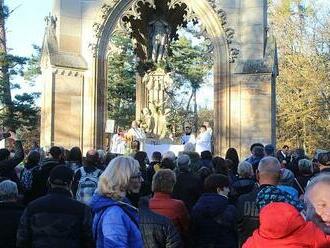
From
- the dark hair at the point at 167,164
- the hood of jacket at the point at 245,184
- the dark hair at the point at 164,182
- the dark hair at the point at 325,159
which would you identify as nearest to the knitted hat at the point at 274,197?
the dark hair at the point at 164,182

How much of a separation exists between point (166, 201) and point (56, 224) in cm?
135

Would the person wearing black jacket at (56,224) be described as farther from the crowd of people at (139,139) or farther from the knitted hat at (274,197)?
the crowd of people at (139,139)

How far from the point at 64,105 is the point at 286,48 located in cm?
2286

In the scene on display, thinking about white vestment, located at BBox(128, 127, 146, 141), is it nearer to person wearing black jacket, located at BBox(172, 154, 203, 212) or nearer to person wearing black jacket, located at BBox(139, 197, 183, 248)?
person wearing black jacket, located at BBox(172, 154, 203, 212)

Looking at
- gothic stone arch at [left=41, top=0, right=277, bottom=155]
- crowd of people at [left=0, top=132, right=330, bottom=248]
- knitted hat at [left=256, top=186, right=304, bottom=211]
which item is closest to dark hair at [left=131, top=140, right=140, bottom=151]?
gothic stone arch at [left=41, top=0, right=277, bottom=155]

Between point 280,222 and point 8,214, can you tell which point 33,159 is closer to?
point 8,214

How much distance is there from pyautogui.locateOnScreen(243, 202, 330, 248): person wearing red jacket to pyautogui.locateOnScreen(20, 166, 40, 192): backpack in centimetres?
528

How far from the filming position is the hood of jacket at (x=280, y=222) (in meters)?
2.90

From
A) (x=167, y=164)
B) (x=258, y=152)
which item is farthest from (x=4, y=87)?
(x=167, y=164)

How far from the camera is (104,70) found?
64.0ft

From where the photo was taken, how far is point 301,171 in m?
7.70

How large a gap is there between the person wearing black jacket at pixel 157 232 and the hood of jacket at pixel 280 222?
198 cm

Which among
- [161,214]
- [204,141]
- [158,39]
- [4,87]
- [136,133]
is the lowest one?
[161,214]

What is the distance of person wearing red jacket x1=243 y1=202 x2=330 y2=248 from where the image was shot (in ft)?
9.53
